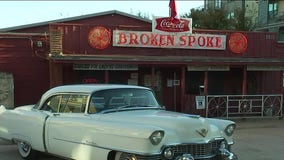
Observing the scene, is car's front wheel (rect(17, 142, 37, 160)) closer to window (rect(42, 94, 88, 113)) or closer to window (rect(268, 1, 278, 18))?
window (rect(42, 94, 88, 113))

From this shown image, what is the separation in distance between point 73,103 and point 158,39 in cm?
974

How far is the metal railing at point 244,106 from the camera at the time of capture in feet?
54.9

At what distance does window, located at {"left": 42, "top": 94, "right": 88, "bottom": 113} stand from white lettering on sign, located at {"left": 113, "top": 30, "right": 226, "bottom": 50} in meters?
8.65

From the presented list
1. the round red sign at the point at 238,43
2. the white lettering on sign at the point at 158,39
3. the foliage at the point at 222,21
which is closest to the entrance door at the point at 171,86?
the white lettering on sign at the point at 158,39

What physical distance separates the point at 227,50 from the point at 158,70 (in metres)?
2.91

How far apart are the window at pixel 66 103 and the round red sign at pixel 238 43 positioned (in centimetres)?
1137

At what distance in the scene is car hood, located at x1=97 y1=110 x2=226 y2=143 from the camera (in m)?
6.55

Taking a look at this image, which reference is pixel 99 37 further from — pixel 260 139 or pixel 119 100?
pixel 119 100

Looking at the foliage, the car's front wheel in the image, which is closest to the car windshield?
the car's front wheel

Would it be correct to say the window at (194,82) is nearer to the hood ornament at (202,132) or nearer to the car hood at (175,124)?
the car hood at (175,124)

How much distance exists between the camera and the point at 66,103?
818 cm

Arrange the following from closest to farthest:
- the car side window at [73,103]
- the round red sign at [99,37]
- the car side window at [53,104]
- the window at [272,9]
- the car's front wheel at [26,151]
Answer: the car side window at [73,103], the car side window at [53,104], the car's front wheel at [26,151], the round red sign at [99,37], the window at [272,9]

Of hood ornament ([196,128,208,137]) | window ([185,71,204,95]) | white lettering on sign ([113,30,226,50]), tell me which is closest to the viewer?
hood ornament ([196,128,208,137])

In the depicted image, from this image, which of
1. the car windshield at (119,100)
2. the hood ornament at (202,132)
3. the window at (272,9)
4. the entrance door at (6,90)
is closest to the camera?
the hood ornament at (202,132)
